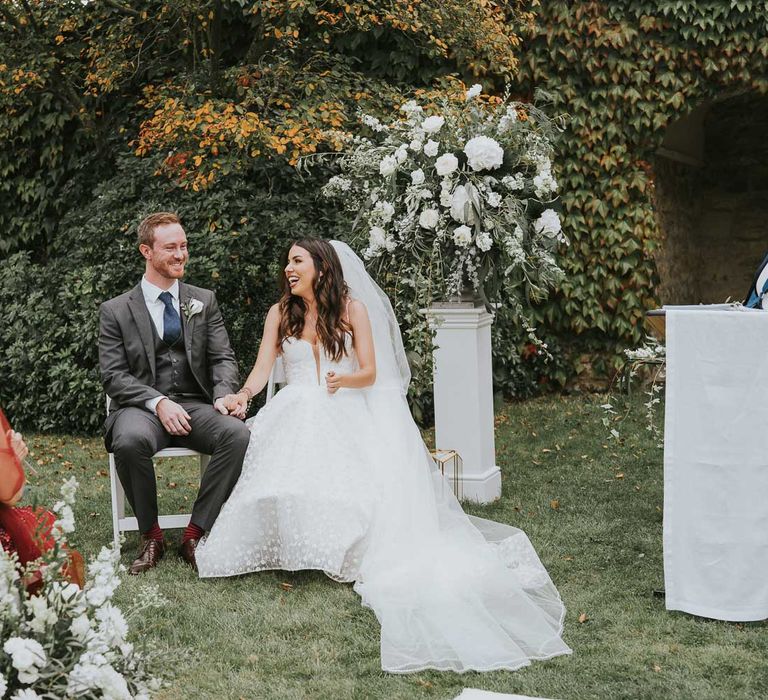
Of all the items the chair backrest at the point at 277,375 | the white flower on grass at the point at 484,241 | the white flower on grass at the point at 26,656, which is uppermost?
the white flower on grass at the point at 484,241

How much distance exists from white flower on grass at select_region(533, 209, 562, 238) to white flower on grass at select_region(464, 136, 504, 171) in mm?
374

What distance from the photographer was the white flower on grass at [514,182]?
16.5 feet

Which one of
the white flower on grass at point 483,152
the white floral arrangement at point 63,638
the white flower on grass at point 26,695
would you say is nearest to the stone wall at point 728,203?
the white flower on grass at point 483,152

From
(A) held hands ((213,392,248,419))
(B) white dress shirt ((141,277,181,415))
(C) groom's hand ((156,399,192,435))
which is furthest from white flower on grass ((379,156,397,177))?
(C) groom's hand ((156,399,192,435))

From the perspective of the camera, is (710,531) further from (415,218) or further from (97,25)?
(97,25)

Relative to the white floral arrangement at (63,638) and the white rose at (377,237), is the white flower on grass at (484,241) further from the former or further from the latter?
the white floral arrangement at (63,638)

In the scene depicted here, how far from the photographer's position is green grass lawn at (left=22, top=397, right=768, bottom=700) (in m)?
3.06

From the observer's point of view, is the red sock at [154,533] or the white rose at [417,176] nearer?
the red sock at [154,533]

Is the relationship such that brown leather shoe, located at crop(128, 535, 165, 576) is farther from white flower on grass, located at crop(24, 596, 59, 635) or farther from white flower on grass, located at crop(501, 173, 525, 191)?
white flower on grass, located at crop(501, 173, 525, 191)

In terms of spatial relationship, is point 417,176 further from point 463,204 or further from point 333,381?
point 333,381

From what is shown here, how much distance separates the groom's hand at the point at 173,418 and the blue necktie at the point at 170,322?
376mm

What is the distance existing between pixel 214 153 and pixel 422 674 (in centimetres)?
446

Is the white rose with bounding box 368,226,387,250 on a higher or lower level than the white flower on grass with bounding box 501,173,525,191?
lower

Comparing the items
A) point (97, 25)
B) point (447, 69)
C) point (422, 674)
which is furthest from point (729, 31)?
point (422, 674)
